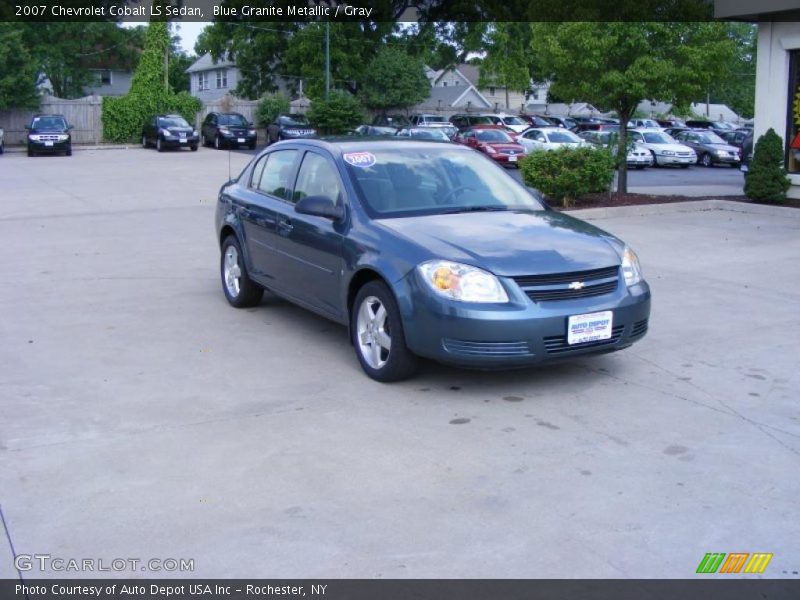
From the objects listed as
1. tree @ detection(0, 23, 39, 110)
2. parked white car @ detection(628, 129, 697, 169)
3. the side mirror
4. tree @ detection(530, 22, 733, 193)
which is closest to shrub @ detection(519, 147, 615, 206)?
tree @ detection(530, 22, 733, 193)

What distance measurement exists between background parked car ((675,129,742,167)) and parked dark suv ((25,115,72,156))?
22888 millimetres

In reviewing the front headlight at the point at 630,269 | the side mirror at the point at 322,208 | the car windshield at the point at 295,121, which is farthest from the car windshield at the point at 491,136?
the front headlight at the point at 630,269

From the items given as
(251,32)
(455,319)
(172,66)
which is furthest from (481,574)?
(172,66)

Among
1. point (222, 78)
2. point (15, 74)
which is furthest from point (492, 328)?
point (222, 78)

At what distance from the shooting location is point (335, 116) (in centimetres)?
4025

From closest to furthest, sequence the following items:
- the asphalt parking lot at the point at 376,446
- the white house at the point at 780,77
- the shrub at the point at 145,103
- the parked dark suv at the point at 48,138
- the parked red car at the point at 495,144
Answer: the asphalt parking lot at the point at 376,446 < the white house at the point at 780,77 < the parked red car at the point at 495,144 < the parked dark suv at the point at 48,138 < the shrub at the point at 145,103

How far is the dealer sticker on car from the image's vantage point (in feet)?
20.6

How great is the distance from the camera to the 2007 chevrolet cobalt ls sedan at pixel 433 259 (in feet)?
20.4

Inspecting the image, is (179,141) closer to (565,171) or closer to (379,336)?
(565,171)

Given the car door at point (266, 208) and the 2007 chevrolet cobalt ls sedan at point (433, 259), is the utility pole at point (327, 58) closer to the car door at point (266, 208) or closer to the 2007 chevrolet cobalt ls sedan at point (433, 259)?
the car door at point (266, 208)

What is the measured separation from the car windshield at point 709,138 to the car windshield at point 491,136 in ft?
23.4

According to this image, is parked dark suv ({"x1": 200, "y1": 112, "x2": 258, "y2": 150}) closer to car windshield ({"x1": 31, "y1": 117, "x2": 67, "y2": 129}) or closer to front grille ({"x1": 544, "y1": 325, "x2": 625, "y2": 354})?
car windshield ({"x1": 31, "y1": 117, "x2": 67, "y2": 129})

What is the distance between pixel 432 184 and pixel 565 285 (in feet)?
5.55

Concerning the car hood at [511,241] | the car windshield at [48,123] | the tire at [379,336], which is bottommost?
the tire at [379,336]
